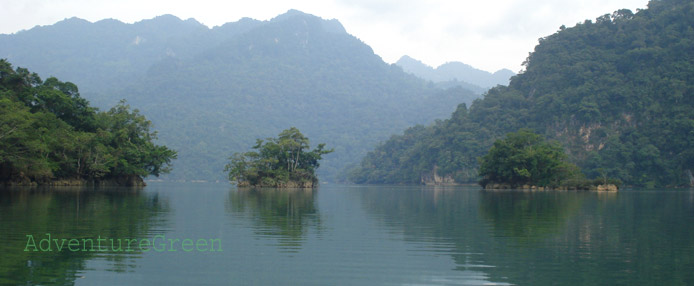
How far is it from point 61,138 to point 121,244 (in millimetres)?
44216

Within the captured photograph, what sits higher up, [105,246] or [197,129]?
[197,129]

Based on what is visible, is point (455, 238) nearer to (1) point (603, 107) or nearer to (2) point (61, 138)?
(2) point (61, 138)

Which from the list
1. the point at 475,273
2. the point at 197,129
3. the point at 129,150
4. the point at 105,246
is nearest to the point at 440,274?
the point at 475,273

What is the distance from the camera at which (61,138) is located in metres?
52.7

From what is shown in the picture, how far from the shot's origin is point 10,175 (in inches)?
1966

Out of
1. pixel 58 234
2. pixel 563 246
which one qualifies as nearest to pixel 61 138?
pixel 58 234

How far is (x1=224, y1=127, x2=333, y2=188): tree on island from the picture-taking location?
75.1m

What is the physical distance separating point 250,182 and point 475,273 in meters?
67.5

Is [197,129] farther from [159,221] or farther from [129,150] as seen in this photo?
[159,221]

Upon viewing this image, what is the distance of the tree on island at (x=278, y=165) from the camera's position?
2955 inches

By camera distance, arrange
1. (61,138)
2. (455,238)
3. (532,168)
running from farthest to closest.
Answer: (532,168)
(61,138)
(455,238)

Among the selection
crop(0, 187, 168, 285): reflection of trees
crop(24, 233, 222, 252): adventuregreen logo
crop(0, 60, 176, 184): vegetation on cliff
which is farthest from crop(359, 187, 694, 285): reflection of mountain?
crop(0, 60, 176, 184): vegetation on cliff

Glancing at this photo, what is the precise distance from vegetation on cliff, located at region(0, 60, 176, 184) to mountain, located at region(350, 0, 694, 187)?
6515cm

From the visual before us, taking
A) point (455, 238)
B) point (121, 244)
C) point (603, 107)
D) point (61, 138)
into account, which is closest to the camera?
point (121, 244)
